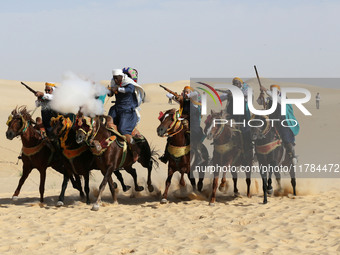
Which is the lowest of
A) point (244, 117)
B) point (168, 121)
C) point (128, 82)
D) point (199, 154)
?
point (199, 154)

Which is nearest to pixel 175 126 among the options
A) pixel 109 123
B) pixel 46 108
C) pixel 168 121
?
pixel 168 121

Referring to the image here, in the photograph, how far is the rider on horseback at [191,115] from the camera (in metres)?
13.0

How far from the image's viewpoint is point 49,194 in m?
15.1

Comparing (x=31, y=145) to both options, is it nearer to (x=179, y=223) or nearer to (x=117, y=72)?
(x=117, y=72)

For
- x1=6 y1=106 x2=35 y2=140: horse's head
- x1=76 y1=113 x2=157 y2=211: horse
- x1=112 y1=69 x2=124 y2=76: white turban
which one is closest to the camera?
x1=76 y1=113 x2=157 y2=211: horse

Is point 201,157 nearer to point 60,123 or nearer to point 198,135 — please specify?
point 198,135

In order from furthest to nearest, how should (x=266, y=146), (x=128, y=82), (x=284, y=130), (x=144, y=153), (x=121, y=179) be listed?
(x=121, y=179), (x=144, y=153), (x=284, y=130), (x=266, y=146), (x=128, y=82)

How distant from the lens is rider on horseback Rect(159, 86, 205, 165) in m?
13.0

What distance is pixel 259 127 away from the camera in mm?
12797

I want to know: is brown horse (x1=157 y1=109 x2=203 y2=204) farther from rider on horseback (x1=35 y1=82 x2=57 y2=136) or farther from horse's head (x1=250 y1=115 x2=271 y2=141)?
rider on horseback (x1=35 y1=82 x2=57 y2=136)

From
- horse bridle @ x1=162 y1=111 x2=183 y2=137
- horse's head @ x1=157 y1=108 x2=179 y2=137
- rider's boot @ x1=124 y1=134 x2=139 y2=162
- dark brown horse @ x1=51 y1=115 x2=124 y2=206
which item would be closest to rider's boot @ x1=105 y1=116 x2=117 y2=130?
rider's boot @ x1=124 y1=134 x2=139 y2=162

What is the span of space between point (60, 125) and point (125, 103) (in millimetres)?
1571

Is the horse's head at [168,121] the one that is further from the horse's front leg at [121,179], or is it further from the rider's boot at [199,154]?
the horse's front leg at [121,179]

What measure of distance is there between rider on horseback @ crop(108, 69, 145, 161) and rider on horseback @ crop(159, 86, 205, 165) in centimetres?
74
